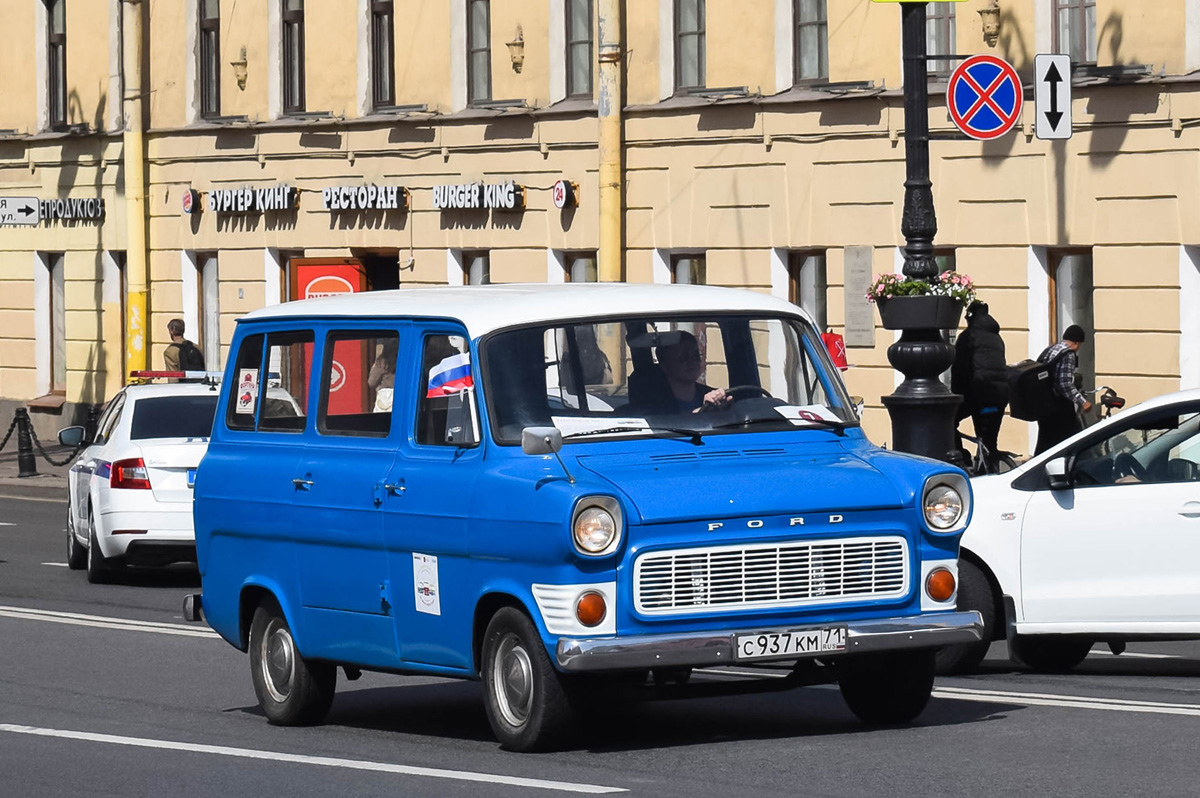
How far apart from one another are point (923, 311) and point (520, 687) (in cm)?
998

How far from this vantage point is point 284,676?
1079 centimetres

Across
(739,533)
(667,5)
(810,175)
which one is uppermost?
(667,5)

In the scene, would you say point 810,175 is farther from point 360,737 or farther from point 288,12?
point 360,737

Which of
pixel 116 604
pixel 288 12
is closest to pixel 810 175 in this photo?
pixel 288 12

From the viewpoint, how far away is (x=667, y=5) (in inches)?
1128

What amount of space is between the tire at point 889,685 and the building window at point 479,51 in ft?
72.8

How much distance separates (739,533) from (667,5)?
2028 cm

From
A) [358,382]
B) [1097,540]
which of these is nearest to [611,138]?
[1097,540]

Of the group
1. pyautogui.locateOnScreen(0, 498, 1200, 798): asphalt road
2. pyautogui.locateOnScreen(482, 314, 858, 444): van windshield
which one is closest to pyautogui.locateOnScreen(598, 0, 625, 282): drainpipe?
pyautogui.locateOnScreen(0, 498, 1200, 798): asphalt road

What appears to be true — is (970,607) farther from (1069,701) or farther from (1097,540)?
(1069,701)

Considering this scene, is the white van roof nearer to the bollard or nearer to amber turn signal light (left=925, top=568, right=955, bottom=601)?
amber turn signal light (left=925, top=568, right=955, bottom=601)

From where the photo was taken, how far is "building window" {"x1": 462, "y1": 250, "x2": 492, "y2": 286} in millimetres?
31703

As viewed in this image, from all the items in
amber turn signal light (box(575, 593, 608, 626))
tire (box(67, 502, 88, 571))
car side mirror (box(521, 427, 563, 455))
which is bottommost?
tire (box(67, 502, 88, 571))

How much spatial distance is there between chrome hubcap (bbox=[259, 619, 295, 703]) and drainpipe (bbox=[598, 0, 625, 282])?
58.9 ft
